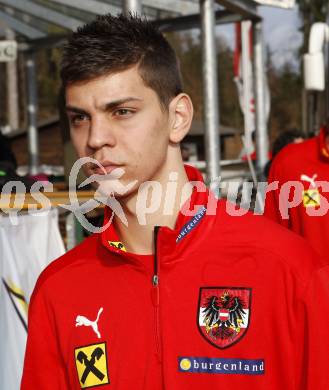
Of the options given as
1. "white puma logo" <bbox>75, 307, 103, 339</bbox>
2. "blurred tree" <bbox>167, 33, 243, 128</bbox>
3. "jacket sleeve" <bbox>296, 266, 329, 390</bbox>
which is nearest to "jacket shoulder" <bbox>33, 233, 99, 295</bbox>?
"white puma logo" <bbox>75, 307, 103, 339</bbox>

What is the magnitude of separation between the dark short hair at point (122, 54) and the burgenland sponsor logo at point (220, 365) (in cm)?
68

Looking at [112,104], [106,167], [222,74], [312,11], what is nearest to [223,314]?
[106,167]

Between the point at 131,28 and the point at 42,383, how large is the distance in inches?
40.4

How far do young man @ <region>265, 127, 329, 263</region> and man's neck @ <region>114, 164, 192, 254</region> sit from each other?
5.71ft

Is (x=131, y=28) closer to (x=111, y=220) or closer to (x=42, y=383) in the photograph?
(x=111, y=220)

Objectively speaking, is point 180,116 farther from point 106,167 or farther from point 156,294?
point 156,294

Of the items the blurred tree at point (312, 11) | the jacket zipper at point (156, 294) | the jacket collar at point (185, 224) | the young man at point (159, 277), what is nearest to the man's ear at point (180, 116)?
the young man at point (159, 277)

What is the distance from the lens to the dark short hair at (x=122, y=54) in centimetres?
230

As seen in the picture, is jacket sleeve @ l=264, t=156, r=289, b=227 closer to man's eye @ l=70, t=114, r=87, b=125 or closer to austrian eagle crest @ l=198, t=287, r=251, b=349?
austrian eagle crest @ l=198, t=287, r=251, b=349

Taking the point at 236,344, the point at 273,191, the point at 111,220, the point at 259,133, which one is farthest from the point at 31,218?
the point at 259,133

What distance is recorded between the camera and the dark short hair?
2299 millimetres

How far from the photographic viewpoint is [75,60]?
7.68 feet

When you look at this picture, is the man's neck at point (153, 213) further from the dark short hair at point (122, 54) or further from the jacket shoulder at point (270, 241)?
the dark short hair at point (122, 54)

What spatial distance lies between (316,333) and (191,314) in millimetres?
346
